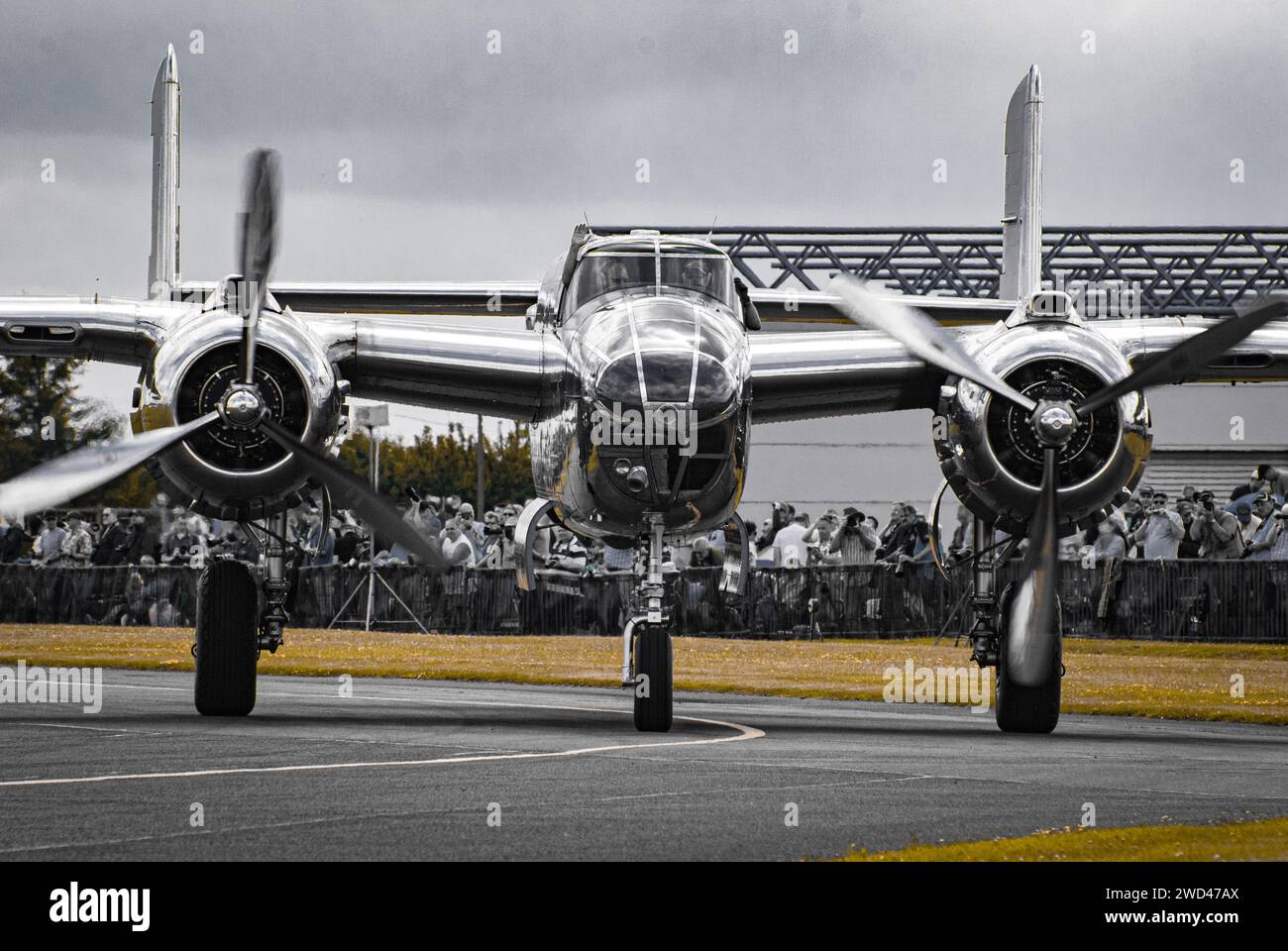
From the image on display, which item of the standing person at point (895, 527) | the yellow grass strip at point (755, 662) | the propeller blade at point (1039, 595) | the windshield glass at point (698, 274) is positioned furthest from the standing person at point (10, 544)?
the propeller blade at point (1039, 595)

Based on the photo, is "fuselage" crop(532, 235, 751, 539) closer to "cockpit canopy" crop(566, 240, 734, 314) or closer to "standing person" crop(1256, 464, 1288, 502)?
"cockpit canopy" crop(566, 240, 734, 314)

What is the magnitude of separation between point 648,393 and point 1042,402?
348 centimetres

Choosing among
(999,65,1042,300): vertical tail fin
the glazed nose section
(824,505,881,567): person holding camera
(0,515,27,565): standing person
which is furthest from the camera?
(0,515,27,565): standing person

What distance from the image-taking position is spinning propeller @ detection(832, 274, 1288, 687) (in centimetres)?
1403

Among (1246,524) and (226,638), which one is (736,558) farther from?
(1246,524)

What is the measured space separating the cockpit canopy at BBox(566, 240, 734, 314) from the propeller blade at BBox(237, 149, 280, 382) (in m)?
2.55

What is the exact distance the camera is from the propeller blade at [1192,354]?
44.7 ft

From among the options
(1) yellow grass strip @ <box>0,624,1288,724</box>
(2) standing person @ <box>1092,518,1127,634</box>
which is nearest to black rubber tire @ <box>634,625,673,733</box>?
(1) yellow grass strip @ <box>0,624,1288,724</box>

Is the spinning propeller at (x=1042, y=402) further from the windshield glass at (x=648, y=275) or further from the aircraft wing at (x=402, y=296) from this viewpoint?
the aircraft wing at (x=402, y=296)

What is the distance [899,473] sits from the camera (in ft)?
175

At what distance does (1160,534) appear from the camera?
29125 mm
